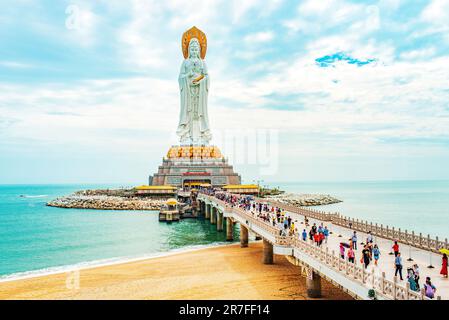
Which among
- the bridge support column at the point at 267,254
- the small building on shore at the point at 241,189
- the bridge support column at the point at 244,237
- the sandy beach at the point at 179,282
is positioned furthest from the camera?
the small building on shore at the point at 241,189

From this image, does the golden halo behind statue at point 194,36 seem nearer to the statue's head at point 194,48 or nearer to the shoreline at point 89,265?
the statue's head at point 194,48

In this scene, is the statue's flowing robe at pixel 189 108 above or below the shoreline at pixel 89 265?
above

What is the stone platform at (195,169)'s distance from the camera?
52.4 metres

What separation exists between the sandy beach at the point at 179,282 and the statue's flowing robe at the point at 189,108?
35974mm

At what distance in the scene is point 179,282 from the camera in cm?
1586

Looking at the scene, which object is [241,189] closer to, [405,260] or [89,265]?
[89,265]

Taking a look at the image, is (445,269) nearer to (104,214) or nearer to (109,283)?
(109,283)

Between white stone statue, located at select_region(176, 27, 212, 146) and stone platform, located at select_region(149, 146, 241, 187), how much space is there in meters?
1.73

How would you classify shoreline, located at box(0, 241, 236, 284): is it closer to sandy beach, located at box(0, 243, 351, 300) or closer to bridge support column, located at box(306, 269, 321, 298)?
sandy beach, located at box(0, 243, 351, 300)

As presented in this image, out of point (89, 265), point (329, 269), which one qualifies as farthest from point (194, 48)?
point (329, 269)

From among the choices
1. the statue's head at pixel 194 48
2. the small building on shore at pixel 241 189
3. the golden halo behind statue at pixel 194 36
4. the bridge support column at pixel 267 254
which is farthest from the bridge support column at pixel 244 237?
the golden halo behind statue at pixel 194 36

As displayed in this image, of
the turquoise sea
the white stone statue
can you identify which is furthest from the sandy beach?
the white stone statue
